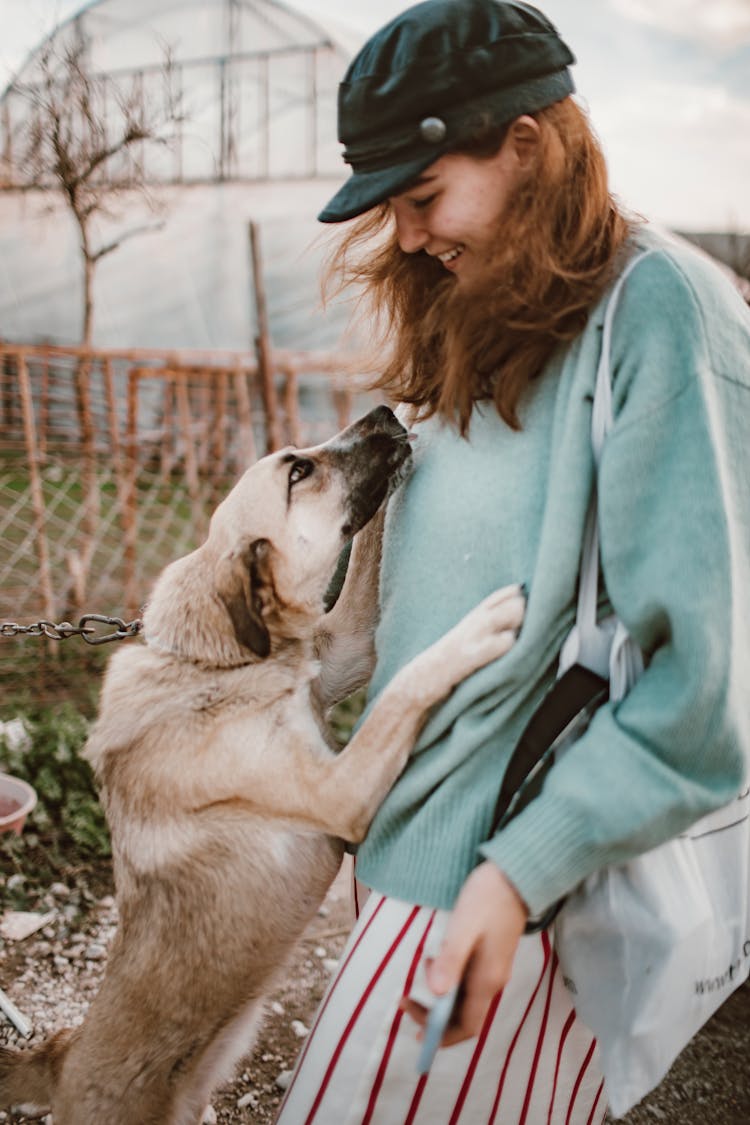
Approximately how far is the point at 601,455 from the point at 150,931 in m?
1.40

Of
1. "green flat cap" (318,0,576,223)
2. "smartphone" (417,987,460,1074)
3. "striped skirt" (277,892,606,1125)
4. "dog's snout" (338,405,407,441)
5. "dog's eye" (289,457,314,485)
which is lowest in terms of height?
"striped skirt" (277,892,606,1125)

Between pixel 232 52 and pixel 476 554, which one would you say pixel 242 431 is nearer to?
pixel 232 52

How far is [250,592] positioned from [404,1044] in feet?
3.44

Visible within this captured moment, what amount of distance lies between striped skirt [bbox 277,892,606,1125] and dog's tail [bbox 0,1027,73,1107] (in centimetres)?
96

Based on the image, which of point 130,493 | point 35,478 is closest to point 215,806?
point 35,478

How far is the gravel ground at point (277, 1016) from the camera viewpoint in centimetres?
287

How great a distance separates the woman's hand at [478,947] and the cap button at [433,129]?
102cm

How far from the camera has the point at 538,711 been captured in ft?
4.10

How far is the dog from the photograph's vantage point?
1.79 metres

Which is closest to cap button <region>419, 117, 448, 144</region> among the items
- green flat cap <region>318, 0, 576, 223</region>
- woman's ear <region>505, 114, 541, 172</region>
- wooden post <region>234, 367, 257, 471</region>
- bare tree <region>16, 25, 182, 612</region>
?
green flat cap <region>318, 0, 576, 223</region>

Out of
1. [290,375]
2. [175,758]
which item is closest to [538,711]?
[175,758]

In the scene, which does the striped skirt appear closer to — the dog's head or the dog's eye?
the dog's head

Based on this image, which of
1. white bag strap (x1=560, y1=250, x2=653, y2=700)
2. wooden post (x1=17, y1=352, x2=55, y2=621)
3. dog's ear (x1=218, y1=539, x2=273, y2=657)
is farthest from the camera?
wooden post (x1=17, y1=352, x2=55, y2=621)

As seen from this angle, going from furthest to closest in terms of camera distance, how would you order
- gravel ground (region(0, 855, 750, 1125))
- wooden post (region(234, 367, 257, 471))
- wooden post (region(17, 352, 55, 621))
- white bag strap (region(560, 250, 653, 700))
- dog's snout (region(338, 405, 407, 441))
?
wooden post (region(234, 367, 257, 471))
wooden post (region(17, 352, 55, 621))
gravel ground (region(0, 855, 750, 1125))
dog's snout (region(338, 405, 407, 441))
white bag strap (region(560, 250, 653, 700))
